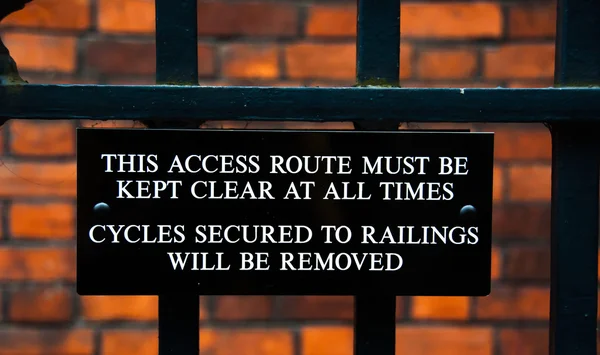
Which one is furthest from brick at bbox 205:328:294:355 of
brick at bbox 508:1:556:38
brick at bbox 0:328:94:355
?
brick at bbox 508:1:556:38

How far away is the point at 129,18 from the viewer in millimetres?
1115

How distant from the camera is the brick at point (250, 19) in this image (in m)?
1.13

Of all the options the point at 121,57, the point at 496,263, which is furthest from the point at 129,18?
the point at 496,263

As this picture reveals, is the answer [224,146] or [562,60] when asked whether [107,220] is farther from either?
[562,60]

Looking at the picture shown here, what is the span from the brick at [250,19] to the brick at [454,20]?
0.64 feet

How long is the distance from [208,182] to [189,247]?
84 millimetres

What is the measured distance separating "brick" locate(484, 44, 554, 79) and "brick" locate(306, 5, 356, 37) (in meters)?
0.24

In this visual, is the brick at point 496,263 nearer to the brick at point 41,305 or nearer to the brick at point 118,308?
the brick at point 118,308

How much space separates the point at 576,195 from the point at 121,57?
2.42 feet

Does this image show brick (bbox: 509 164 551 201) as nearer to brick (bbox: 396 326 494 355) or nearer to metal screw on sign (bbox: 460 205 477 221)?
brick (bbox: 396 326 494 355)

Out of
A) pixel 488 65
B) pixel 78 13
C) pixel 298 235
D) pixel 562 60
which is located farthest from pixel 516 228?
pixel 78 13

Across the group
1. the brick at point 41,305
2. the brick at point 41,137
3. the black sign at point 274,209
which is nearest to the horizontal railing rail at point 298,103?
the black sign at point 274,209

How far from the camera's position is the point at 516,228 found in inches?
45.4

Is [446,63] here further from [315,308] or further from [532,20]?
[315,308]
